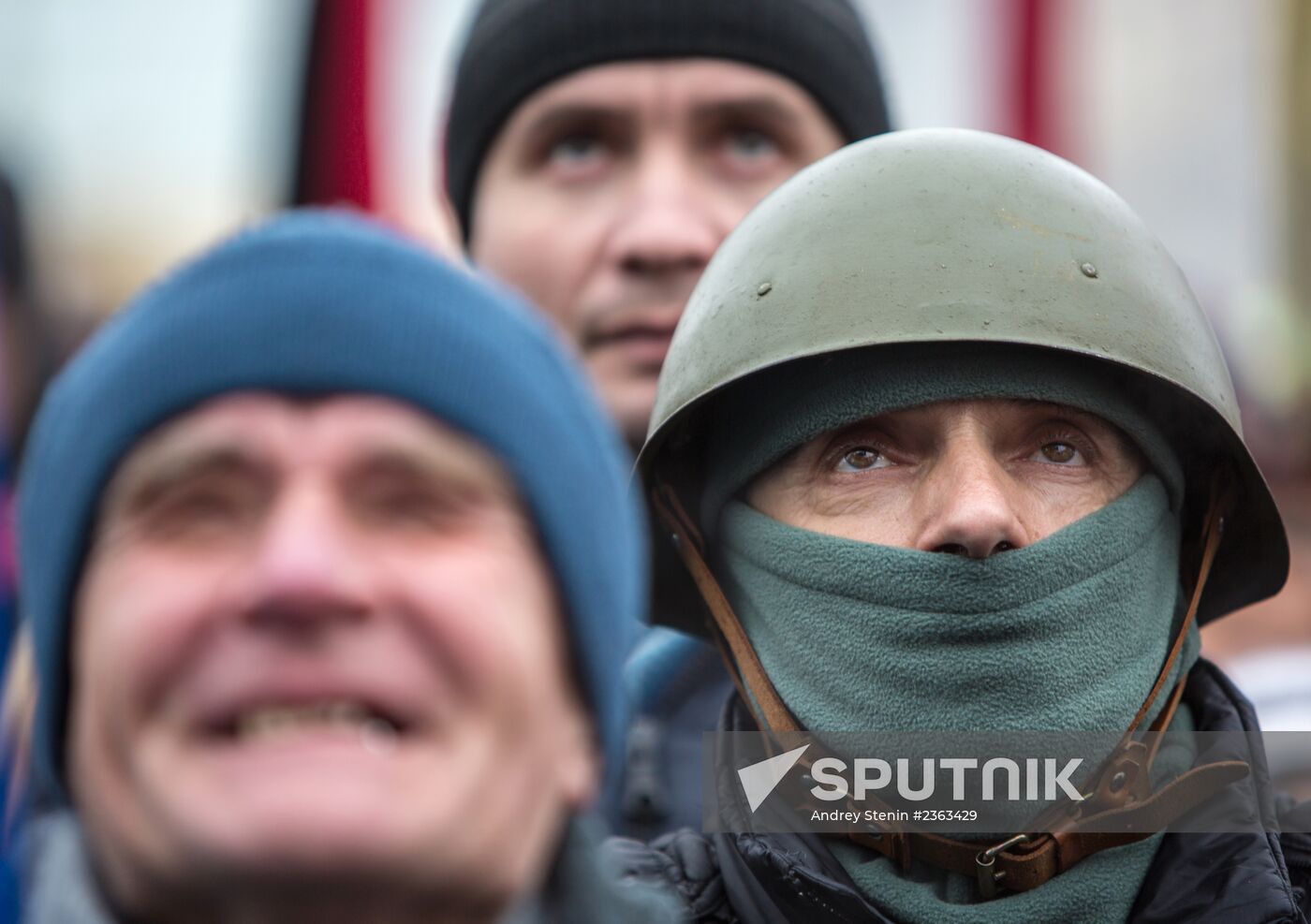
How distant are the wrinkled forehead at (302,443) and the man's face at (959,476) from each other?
0.85 metres

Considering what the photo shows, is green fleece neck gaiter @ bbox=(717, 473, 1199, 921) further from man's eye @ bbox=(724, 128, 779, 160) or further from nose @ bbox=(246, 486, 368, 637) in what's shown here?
man's eye @ bbox=(724, 128, 779, 160)

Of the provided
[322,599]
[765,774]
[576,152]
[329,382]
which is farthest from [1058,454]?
[576,152]

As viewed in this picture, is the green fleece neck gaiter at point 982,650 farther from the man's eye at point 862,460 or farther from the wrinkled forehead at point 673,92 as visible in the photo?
the wrinkled forehead at point 673,92

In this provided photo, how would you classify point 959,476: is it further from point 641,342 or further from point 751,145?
point 751,145

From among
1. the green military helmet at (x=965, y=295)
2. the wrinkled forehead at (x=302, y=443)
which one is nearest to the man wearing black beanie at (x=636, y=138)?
the green military helmet at (x=965, y=295)

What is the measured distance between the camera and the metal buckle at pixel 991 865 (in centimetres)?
268

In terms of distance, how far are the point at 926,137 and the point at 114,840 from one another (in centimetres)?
184

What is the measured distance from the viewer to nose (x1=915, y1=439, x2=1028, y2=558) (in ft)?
8.80

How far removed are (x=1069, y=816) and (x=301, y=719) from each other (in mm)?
1269

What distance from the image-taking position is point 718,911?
279cm

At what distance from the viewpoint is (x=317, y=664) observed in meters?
1.91

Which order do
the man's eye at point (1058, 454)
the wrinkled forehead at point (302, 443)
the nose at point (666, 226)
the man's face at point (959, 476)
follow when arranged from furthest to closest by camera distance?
the nose at point (666, 226)
the man's eye at point (1058, 454)
the man's face at point (959, 476)
the wrinkled forehead at point (302, 443)

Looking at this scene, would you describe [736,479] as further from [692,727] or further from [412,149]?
[412,149]

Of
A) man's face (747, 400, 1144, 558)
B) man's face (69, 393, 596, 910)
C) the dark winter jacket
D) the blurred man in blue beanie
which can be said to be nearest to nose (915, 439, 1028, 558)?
man's face (747, 400, 1144, 558)
